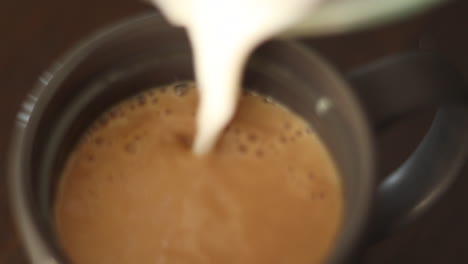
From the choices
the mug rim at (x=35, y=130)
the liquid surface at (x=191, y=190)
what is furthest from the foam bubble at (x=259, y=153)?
the mug rim at (x=35, y=130)

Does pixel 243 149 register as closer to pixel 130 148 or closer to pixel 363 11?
pixel 130 148

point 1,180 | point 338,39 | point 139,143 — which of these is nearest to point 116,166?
point 139,143

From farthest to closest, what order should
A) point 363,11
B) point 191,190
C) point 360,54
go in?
1. point 360,54
2. point 191,190
3. point 363,11

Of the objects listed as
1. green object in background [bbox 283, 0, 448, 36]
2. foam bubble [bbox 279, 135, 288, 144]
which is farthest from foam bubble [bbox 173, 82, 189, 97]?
green object in background [bbox 283, 0, 448, 36]

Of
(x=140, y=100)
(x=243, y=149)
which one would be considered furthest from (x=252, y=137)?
(x=140, y=100)

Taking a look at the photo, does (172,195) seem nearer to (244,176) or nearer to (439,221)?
(244,176)
